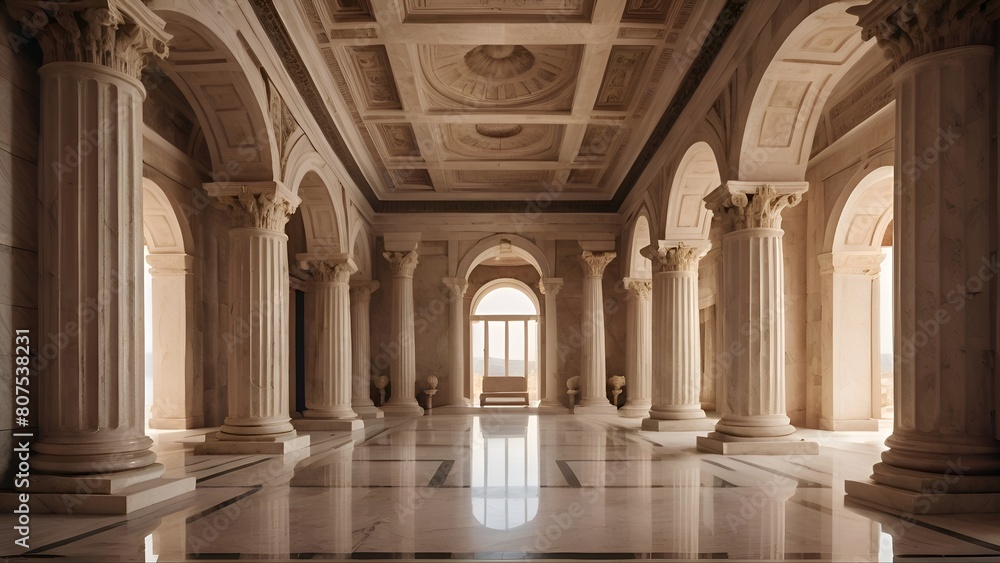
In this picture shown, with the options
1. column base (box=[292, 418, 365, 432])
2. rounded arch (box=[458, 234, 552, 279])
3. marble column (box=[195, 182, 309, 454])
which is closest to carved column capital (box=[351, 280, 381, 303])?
rounded arch (box=[458, 234, 552, 279])

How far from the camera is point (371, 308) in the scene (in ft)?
67.7

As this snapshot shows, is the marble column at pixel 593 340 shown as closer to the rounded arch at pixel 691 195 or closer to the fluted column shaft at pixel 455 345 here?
the fluted column shaft at pixel 455 345

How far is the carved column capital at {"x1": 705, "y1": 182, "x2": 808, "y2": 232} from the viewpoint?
9.29 metres

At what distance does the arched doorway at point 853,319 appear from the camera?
1314cm

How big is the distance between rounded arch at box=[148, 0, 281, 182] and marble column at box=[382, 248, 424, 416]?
364 inches

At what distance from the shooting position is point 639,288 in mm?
18703

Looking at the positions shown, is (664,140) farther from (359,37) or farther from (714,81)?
(359,37)

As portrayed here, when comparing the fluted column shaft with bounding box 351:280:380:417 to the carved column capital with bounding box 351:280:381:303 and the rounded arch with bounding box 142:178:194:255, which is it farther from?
the rounded arch with bounding box 142:178:194:255

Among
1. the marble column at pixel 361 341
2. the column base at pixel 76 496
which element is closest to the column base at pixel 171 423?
the marble column at pixel 361 341

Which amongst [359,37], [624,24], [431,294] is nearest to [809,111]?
[624,24]

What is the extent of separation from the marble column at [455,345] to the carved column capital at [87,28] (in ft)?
48.2

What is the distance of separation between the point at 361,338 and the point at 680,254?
926cm

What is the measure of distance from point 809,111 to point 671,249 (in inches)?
196

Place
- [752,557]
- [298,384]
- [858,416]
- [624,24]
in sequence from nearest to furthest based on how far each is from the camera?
[752,557]
[624,24]
[858,416]
[298,384]
